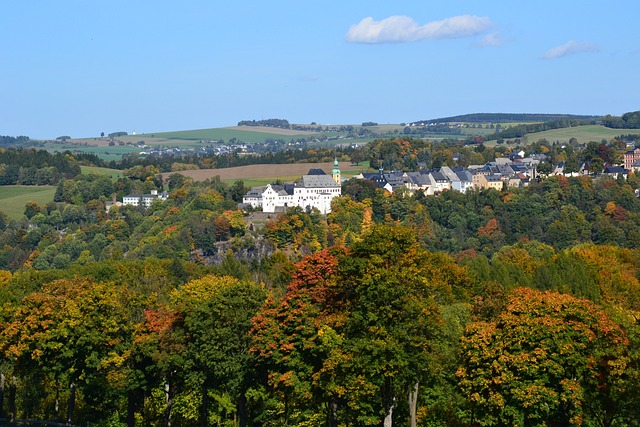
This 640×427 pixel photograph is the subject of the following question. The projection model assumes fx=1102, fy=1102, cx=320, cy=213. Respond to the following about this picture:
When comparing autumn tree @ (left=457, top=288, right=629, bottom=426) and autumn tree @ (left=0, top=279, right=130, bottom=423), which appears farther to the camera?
autumn tree @ (left=0, top=279, right=130, bottom=423)

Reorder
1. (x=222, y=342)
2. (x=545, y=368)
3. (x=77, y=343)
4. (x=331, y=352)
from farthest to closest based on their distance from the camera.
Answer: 1. (x=77, y=343)
2. (x=222, y=342)
3. (x=331, y=352)
4. (x=545, y=368)

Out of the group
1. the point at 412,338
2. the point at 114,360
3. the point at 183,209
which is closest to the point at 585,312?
the point at 412,338

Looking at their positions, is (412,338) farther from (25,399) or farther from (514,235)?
(514,235)

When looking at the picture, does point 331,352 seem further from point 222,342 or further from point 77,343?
point 77,343

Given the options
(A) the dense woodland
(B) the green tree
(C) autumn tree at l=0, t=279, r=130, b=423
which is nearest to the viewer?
(A) the dense woodland

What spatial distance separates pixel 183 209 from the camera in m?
198

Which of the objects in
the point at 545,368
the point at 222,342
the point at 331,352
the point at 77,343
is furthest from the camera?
the point at 77,343

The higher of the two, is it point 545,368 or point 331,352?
point 331,352

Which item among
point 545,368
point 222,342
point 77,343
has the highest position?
point 545,368

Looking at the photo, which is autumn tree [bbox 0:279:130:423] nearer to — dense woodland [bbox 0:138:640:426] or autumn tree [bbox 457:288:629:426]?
dense woodland [bbox 0:138:640:426]

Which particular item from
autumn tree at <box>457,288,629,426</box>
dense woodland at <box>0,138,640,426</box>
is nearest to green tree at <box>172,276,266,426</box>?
dense woodland at <box>0,138,640,426</box>

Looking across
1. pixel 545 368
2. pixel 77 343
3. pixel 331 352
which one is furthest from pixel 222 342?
pixel 545 368

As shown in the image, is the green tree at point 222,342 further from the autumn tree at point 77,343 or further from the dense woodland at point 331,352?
the autumn tree at point 77,343

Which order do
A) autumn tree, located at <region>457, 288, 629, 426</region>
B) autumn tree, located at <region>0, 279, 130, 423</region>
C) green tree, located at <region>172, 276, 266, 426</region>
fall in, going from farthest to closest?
autumn tree, located at <region>0, 279, 130, 423</region> < green tree, located at <region>172, 276, 266, 426</region> < autumn tree, located at <region>457, 288, 629, 426</region>
